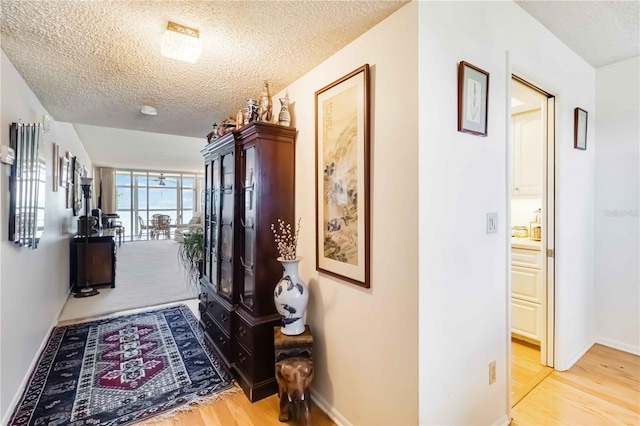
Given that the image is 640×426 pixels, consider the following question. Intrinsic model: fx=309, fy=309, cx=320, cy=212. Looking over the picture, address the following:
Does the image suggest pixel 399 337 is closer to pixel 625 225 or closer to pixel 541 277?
pixel 541 277

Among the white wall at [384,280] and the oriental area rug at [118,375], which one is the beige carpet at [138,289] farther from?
the white wall at [384,280]

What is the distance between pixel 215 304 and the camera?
8.72ft

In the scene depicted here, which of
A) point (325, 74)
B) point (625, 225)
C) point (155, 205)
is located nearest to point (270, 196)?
point (325, 74)

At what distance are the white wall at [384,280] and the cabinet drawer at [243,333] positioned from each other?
513mm

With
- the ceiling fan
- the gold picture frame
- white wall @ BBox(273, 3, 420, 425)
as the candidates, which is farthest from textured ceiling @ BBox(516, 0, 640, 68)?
the ceiling fan

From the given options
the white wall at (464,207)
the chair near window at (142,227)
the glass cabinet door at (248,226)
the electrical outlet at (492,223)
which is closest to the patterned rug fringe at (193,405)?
the glass cabinet door at (248,226)

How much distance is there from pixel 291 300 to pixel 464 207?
1.13 m

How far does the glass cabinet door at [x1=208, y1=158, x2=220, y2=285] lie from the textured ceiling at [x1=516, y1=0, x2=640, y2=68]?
7.97 ft

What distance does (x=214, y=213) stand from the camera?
2.78m

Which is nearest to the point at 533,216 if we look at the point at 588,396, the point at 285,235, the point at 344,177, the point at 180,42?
the point at 588,396

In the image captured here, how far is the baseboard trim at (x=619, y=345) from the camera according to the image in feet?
8.51

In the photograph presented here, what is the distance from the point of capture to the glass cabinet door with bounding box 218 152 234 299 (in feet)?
8.04

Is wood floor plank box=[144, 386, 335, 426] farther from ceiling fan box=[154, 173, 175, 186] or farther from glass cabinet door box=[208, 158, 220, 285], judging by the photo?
ceiling fan box=[154, 173, 175, 186]

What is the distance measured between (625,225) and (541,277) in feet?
2.96
